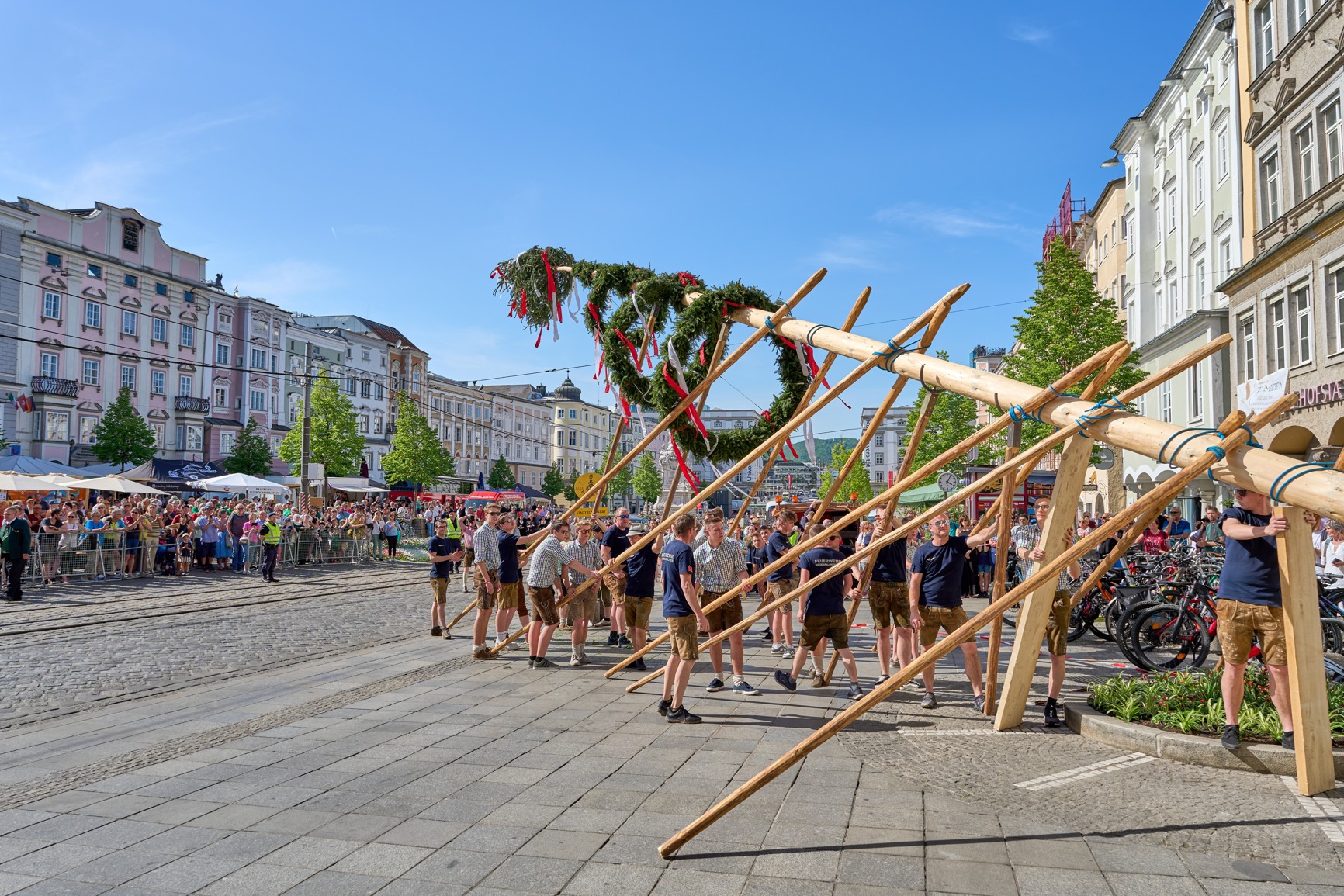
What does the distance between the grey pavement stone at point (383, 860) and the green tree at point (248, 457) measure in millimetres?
48372

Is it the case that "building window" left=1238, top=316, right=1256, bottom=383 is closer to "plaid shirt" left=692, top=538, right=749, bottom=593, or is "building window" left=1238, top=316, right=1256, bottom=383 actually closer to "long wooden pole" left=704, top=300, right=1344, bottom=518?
"plaid shirt" left=692, top=538, right=749, bottom=593

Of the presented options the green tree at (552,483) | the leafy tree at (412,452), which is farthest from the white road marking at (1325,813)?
the green tree at (552,483)

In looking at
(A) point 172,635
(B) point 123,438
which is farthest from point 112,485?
(B) point 123,438

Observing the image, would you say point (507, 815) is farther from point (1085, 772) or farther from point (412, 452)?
point (412, 452)

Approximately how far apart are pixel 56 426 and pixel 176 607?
117 ft

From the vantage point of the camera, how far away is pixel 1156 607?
952 cm

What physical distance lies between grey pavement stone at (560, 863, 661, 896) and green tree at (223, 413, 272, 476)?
1933 inches

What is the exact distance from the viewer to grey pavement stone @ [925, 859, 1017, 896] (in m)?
4.15

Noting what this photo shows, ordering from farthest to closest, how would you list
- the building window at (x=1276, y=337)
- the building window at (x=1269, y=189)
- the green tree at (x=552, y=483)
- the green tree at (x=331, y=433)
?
1. the green tree at (x=552, y=483)
2. the green tree at (x=331, y=433)
3. the building window at (x=1269, y=189)
4. the building window at (x=1276, y=337)

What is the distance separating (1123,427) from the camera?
228 inches

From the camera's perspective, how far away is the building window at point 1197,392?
27500mm

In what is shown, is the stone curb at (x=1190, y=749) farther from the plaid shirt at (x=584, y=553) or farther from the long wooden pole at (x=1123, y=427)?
the plaid shirt at (x=584, y=553)

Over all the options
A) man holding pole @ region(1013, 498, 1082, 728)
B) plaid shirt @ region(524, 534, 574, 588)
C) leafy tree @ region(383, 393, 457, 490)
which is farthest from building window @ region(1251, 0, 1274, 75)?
leafy tree @ region(383, 393, 457, 490)

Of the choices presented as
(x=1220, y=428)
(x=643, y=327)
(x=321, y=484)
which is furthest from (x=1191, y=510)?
(x=321, y=484)
